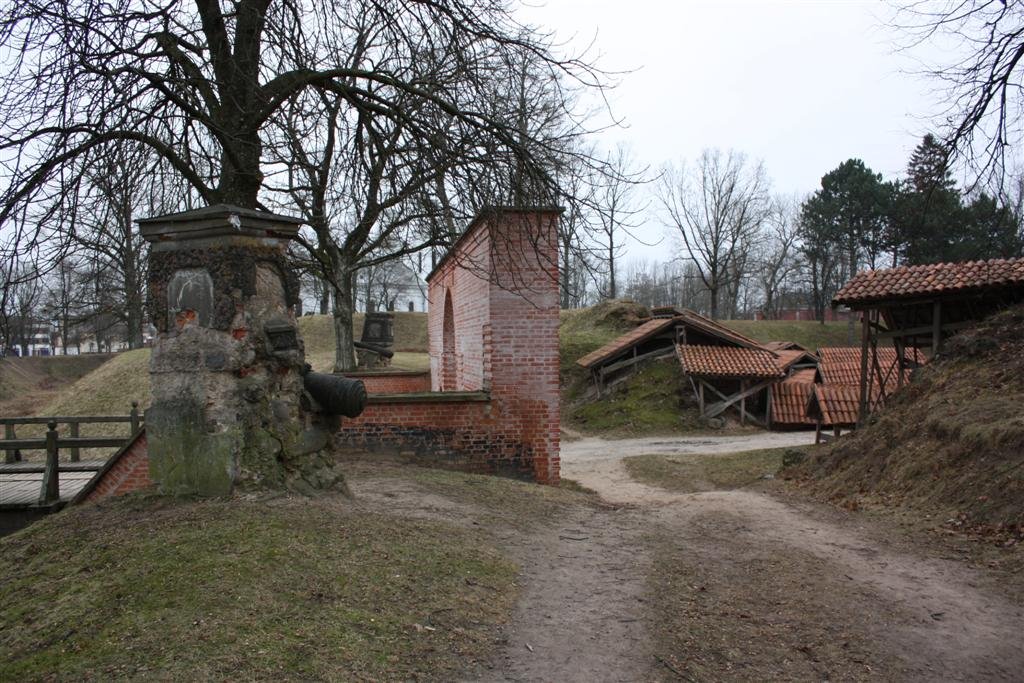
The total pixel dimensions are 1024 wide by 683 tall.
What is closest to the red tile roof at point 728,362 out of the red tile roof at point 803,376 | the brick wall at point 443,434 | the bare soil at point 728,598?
the red tile roof at point 803,376

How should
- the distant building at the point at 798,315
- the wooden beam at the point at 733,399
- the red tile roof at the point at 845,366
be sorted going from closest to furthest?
1. the wooden beam at the point at 733,399
2. the red tile roof at the point at 845,366
3. the distant building at the point at 798,315

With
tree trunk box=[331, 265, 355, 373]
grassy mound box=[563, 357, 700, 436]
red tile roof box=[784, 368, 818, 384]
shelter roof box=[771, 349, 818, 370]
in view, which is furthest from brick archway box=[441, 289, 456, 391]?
shelter roof box=[771, 349, 818, 370]

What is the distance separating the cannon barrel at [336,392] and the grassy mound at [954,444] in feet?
19.3

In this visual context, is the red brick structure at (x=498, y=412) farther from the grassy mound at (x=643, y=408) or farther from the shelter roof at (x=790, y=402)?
the shelter roof at (x=790, y=402)

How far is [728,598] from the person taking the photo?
5117 mm

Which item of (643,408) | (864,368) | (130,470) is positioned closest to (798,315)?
(643,408)

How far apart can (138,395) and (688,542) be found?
23.4m

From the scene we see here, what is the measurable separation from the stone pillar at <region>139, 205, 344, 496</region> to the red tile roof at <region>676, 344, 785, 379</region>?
1920 centimetres

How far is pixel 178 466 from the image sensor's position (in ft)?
18.5

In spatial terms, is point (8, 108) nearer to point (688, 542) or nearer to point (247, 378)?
point (247, 378)

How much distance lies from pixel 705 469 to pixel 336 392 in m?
10.6

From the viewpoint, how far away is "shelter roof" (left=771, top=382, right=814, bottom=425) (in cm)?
2309

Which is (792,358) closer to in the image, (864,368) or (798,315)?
(864,368)

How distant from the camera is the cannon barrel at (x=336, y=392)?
21.1ft
